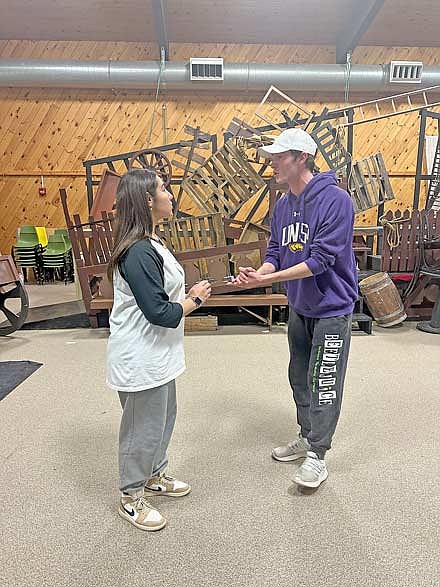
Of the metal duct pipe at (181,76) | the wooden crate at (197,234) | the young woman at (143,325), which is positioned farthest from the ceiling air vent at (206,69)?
the young woman at (143,325)

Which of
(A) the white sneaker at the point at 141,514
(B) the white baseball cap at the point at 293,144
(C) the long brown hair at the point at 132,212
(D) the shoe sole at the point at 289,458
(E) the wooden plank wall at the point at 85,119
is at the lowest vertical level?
(D) the shoe sole at the point at 289,458

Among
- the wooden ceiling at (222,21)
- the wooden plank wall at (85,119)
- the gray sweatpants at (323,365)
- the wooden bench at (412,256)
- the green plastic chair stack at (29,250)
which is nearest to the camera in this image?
the gray sweatpants at (323,365)

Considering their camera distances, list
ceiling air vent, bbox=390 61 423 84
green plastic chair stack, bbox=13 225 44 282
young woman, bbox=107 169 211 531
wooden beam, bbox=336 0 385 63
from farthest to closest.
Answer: green plastic chair stack, bbox=13 225 44 282 < ceiling air vent, bbox=390 61 423 84 < wooden beam, bbox=336 0 385 63 < young woman, bbox=107 169 211 531

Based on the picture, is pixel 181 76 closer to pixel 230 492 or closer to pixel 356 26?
pixel 356 26

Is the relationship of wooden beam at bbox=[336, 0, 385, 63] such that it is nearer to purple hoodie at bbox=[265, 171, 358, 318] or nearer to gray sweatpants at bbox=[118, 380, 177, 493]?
purple hoodie at bbox=[265, 171, 358, 318]

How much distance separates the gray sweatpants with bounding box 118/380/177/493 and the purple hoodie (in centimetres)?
75

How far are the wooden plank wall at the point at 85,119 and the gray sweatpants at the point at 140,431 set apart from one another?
7230 mm

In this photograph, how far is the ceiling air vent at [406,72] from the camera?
7.59 m

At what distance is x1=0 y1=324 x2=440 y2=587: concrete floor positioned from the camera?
1.71 meters

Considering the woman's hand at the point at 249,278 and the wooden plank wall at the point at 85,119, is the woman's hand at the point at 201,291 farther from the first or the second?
the wooden plank wall at the point at 85,119

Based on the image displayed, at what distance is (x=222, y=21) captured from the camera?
7.70 m

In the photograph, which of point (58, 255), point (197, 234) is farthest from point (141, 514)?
point (58, 255)

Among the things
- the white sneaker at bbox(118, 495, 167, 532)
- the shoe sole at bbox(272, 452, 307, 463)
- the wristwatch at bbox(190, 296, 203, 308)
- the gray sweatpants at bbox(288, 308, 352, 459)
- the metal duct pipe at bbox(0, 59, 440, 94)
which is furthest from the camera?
the metal duct pipe at bbox(0, 59, 440, 94)

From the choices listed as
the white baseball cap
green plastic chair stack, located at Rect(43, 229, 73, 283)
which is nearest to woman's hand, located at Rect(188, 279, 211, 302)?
the white baseball cap
